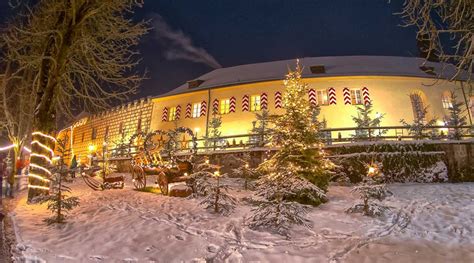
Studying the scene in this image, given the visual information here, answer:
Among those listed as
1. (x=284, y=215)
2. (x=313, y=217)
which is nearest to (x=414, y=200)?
(x=313, y=217)

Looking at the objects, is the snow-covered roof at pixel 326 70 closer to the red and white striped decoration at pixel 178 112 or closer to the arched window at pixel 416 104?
the red and white striped decoration at pixel 178 112

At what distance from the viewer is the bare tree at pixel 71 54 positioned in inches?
416

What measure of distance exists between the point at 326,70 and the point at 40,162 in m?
23.6

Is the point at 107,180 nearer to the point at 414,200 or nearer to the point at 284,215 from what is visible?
the point at 284,215

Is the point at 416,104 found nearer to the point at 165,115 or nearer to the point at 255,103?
the point at 255,103

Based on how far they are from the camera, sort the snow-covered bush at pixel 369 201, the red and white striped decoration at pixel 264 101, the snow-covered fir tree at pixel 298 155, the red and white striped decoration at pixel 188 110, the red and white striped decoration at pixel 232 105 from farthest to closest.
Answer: the red and white striped decoration at pixel 188 110
the red and white striped decoration at pixel 232 105
the red and white striped decoration at pixel 264 101
the snow-covered fir tree at pixel 298 155
the snow-covered bush at pixel 369 201

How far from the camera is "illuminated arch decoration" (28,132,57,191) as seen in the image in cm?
1014

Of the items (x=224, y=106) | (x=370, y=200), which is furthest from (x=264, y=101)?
(x=370, y=200)

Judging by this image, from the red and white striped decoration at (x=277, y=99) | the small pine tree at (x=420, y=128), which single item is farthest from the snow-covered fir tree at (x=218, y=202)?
the red and white striped decoration at (x=277, y=99)

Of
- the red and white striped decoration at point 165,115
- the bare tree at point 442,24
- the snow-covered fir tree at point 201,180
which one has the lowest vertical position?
the snow-covered fir tree at point 201,180

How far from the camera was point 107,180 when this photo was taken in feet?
44.2

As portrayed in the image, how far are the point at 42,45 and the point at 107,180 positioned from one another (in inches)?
247

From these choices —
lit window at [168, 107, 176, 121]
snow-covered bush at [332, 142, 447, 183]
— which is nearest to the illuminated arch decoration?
snow-covered bush at [332, 142, 447, 183]

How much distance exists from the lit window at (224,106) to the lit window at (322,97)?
8086 mm
